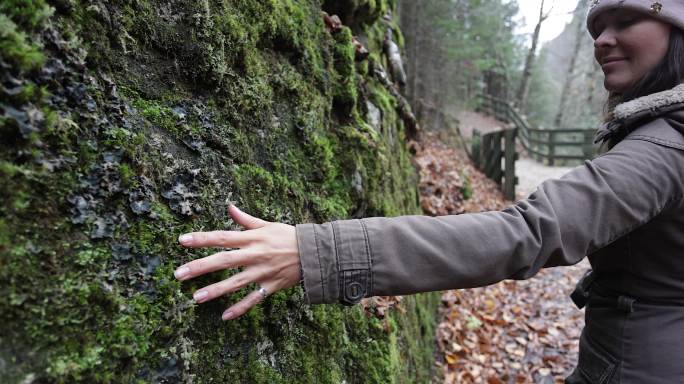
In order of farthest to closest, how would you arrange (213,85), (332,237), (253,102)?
(253,102) < (213,85) < (332,237)

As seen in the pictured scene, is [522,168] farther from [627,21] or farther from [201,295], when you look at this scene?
[201,295]

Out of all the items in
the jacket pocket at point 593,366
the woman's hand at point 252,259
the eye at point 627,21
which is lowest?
the jacket pocket at point 593,366

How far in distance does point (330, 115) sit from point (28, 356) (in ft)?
→ 8.46

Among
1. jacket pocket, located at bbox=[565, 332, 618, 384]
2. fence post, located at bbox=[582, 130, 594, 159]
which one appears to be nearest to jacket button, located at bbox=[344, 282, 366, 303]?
jacket pocket, located at bbox=[565, 332, 618, 384]

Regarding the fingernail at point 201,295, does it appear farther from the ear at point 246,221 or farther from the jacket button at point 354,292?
the jacket button at point 354,292

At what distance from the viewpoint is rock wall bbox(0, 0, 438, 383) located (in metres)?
1.09

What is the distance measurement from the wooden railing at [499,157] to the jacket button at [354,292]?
35.2 ft

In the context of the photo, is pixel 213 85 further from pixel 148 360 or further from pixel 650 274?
pixel 650 274

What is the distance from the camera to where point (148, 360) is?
1325mm

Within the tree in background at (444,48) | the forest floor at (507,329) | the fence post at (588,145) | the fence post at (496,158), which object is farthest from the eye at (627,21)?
the fence post at (588,145)

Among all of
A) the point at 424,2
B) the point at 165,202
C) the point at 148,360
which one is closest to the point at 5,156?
the point at 165,202

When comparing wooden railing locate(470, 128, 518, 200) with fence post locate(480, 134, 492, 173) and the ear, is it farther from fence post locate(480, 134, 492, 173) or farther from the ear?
the ear

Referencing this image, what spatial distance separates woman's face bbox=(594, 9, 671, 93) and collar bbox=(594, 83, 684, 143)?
9.6 inches

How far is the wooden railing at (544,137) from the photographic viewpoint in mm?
14864
